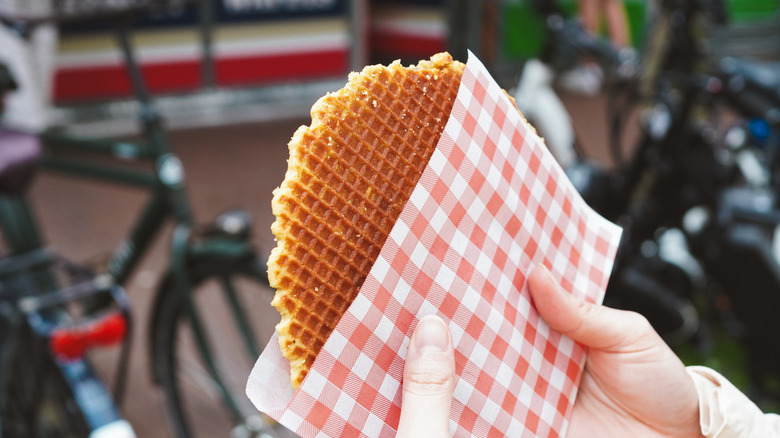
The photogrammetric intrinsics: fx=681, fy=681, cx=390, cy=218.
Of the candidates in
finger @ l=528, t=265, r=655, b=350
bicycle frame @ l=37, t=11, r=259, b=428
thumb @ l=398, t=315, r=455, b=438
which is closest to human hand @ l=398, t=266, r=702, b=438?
finger @ l=528, t=265, r=655, b=350

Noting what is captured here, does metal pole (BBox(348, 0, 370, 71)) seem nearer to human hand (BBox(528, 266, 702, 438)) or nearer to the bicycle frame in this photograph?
the bicycle frame

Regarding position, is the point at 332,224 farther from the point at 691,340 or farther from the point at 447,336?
the point at 691,340

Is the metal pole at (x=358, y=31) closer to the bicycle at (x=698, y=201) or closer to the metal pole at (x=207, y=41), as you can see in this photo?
the metal pole at (x=207, y=41)

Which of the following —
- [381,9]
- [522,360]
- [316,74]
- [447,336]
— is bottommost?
[316,74]

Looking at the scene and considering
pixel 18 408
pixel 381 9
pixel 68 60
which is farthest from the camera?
pixel 381 9

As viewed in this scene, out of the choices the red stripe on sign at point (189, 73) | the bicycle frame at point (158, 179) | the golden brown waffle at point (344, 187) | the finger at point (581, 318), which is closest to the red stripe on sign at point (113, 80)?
the red stripe on sign at point (189, 73)

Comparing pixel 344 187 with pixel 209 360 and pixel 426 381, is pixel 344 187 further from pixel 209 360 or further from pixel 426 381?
pixel 209 360

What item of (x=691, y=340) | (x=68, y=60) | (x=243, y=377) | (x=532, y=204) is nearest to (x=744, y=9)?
(x=691, y=340)
